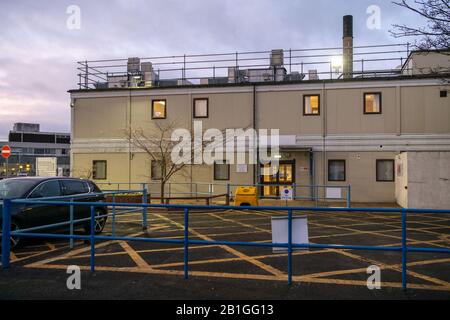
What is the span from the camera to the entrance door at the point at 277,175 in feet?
71.7

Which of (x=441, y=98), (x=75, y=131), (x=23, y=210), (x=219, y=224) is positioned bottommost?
(x=219, y=224)

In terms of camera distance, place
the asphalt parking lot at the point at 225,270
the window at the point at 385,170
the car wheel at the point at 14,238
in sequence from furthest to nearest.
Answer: the window at the point at 385,170 < the car wheel at the point at 14,238 < the asphalt parking lot at the point at 225,270

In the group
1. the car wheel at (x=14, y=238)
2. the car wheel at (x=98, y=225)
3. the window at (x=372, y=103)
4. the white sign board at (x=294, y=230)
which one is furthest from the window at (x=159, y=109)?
the white sign board at (x=294, y=230)

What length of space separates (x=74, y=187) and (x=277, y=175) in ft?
43.9

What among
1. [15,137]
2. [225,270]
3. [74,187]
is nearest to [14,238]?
[74,187]

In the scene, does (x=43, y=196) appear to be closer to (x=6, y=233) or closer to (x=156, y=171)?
(x=6, y=233)

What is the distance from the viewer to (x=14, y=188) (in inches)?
376

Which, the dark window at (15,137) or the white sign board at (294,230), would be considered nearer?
the white sign board at (294,230)

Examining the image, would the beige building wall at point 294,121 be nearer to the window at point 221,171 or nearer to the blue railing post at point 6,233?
the window at point 221,171

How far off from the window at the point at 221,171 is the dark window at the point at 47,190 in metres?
12.8
